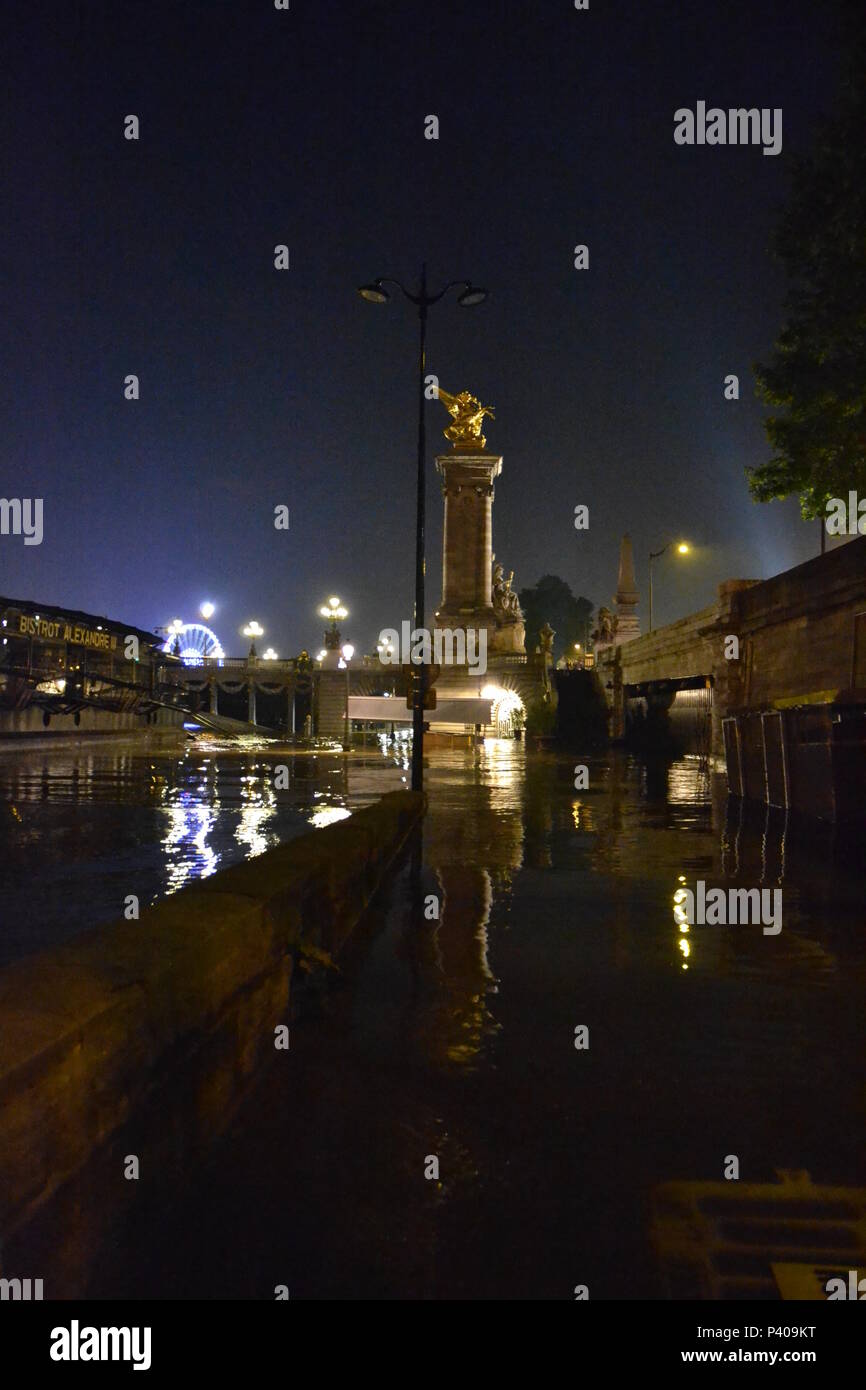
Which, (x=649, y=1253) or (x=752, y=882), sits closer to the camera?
(x=649, y=1253)

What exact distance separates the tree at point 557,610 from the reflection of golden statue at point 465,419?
7369 cm

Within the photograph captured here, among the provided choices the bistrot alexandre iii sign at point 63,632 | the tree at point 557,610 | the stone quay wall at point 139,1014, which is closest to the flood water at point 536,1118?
the stone quay wall at point 139,1014

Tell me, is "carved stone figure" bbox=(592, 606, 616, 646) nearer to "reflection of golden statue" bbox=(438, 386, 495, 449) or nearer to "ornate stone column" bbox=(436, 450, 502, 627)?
"ornate stone column" bbox=(436, 450, 502, 627)

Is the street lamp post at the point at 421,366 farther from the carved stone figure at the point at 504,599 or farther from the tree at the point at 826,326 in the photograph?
the carved stone figure at the point at 504,599

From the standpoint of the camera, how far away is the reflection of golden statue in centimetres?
6962

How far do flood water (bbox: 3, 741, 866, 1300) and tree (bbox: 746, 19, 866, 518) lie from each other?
14350 mm

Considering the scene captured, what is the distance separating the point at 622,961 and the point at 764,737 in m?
10.4

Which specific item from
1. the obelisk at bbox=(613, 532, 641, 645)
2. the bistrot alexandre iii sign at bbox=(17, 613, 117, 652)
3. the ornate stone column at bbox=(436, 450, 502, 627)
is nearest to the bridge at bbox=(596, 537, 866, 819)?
the bistrot alexandre iii sign at bbox=(17, 613, 117, 652)

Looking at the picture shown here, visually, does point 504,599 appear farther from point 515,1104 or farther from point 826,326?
point 515,1104

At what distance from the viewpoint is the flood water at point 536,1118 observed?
9.75ft

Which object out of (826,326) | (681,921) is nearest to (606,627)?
(826,326)
